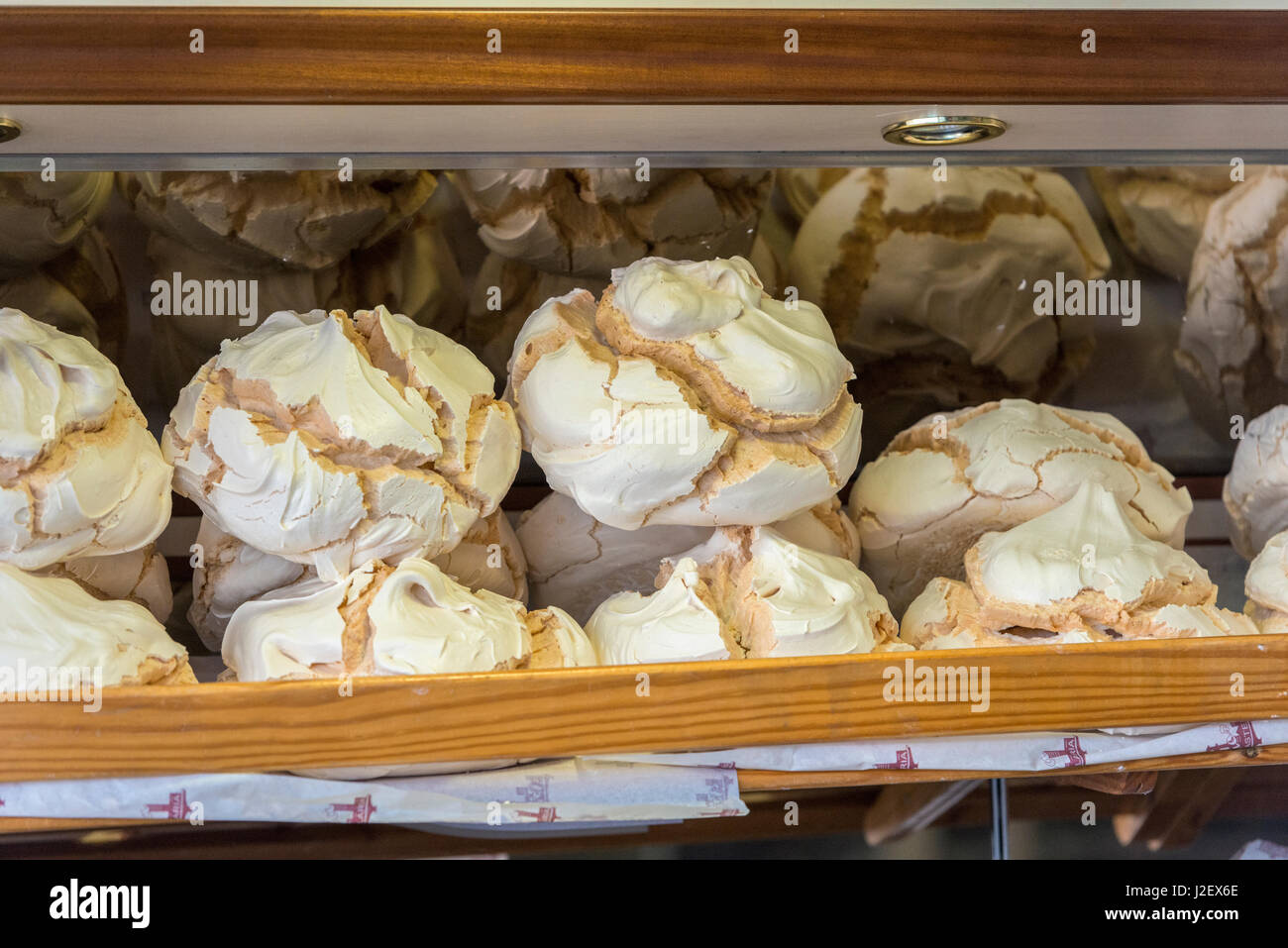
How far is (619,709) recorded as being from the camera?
0.89m

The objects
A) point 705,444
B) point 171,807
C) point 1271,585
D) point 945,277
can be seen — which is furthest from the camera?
point 945,277

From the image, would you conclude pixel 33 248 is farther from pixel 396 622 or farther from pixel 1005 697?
pixel 1005 697

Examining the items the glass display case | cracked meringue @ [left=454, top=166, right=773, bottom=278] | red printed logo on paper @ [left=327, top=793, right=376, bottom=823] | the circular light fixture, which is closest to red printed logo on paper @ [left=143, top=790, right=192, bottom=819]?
the glass display case

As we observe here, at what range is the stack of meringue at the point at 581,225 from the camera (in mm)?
1189

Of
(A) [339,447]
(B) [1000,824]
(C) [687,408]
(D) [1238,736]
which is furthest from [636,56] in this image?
(B) [1000,824]

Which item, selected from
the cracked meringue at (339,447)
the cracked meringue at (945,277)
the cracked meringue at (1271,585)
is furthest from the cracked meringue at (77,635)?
the cracked meringue at (1271,585)

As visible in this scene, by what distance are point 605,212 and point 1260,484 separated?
730 millimetres

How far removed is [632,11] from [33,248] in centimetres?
68

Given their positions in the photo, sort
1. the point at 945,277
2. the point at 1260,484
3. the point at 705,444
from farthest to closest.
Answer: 1. the point at 945,277
2. the point at 1260,484
3. the point at 705,444

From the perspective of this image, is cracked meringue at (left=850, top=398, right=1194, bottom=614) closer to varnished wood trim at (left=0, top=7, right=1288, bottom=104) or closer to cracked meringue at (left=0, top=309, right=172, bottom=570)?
varnished wood trim at (left=0, top=7, right=1288, bottom=104)

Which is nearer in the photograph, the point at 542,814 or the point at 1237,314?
the point at 542,814

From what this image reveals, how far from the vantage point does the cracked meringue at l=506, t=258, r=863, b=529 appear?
38.5 inches

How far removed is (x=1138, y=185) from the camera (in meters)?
1.37

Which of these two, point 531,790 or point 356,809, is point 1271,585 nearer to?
point 531,790
